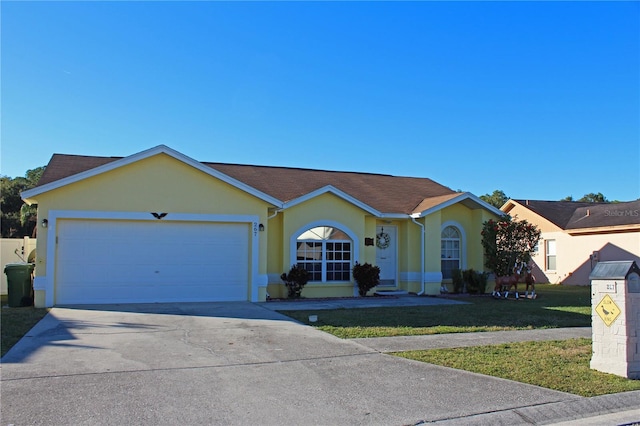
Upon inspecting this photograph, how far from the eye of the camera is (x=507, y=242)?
59.7ft

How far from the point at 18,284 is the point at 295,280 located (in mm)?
7570

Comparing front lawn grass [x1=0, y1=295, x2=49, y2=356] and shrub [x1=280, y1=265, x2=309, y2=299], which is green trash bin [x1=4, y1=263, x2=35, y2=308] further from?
shrub [x1=280, y1=265, x2=309, y2=299]

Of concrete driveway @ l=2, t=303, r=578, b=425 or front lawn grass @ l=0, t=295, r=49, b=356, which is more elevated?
front lawn grass @ l=0, t=295, r=49, b=356

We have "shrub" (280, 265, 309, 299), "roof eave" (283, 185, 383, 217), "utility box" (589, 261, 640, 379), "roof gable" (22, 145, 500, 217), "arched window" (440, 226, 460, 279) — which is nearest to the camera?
"utility box" (589, 261, 640, 379)

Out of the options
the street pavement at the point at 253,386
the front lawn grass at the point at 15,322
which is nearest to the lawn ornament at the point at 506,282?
the street pavement at the point at 253,386

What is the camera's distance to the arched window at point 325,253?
1689cm

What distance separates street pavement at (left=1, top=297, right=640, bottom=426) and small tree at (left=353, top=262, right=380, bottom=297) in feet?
24.3

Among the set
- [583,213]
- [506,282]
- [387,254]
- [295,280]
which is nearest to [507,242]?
[506,282]

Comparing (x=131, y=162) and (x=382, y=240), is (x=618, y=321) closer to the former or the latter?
(x=382, y=240)

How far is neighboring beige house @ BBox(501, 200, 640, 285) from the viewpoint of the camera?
23016 mm

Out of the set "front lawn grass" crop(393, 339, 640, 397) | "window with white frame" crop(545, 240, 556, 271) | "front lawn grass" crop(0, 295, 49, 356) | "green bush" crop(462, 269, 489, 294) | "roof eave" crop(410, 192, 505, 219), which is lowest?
"front lawn grass" crop(393, 339, 640, 397)

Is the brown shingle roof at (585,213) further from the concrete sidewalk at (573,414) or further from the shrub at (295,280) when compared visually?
the concrete sidewalk at (573,414)

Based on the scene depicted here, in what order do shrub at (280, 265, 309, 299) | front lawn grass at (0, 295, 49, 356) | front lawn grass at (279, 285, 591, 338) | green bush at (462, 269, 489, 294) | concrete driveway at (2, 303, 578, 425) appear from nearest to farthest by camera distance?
concrete driveway at (2, 303, 578, 425) → front lawn grass at (0, 295, 49, 356) → front lawn grass at (279, 285, 591, 338) → shrub at (280, 265, 309, 299) → green bush at (462, 269, 489, 294)

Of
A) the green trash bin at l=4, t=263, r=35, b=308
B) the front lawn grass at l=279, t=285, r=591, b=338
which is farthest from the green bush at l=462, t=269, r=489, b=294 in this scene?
the green trash bin at l=4, t=263, r=35, b=308
